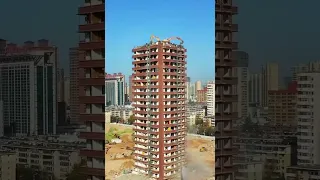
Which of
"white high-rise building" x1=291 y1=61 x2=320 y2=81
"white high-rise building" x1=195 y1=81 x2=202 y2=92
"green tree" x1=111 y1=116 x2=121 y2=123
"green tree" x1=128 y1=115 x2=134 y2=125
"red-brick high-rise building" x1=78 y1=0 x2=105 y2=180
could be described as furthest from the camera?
"green tree" x1=128 y1=115 x2=134 y2=125

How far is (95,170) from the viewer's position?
2.56 m

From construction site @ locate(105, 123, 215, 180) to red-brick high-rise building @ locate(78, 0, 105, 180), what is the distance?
0.55m

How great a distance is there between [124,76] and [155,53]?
341mm

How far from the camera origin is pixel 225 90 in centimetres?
256

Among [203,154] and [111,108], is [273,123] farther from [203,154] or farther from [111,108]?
[111,108]

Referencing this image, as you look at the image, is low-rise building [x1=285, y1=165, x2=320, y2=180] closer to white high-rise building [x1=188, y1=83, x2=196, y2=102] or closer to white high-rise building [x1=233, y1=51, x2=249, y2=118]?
white high-rise building [x1=233, y1=51, x2=249, y2=118]

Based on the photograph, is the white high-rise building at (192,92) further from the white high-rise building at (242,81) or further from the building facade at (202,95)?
the white high-rise building at (242,81)

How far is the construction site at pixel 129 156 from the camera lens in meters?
3.08

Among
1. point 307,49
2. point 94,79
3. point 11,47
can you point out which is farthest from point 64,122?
point 307,49

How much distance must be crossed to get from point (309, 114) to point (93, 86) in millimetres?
1420

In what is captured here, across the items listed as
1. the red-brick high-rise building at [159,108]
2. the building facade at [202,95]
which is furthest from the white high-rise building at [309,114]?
the red-brick high-rise building at [159,108]

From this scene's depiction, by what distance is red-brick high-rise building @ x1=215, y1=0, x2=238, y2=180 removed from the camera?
2.46 m

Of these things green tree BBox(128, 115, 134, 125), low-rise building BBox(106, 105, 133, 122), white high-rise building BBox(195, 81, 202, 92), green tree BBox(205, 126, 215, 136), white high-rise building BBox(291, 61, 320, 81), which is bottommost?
green tree BBox(205, 126, 215, 136)

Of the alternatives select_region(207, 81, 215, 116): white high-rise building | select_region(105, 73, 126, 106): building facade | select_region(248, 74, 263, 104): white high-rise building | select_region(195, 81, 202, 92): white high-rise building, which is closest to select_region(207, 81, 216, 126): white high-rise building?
select_region(207, 81, 215, 116): white high-rise building
